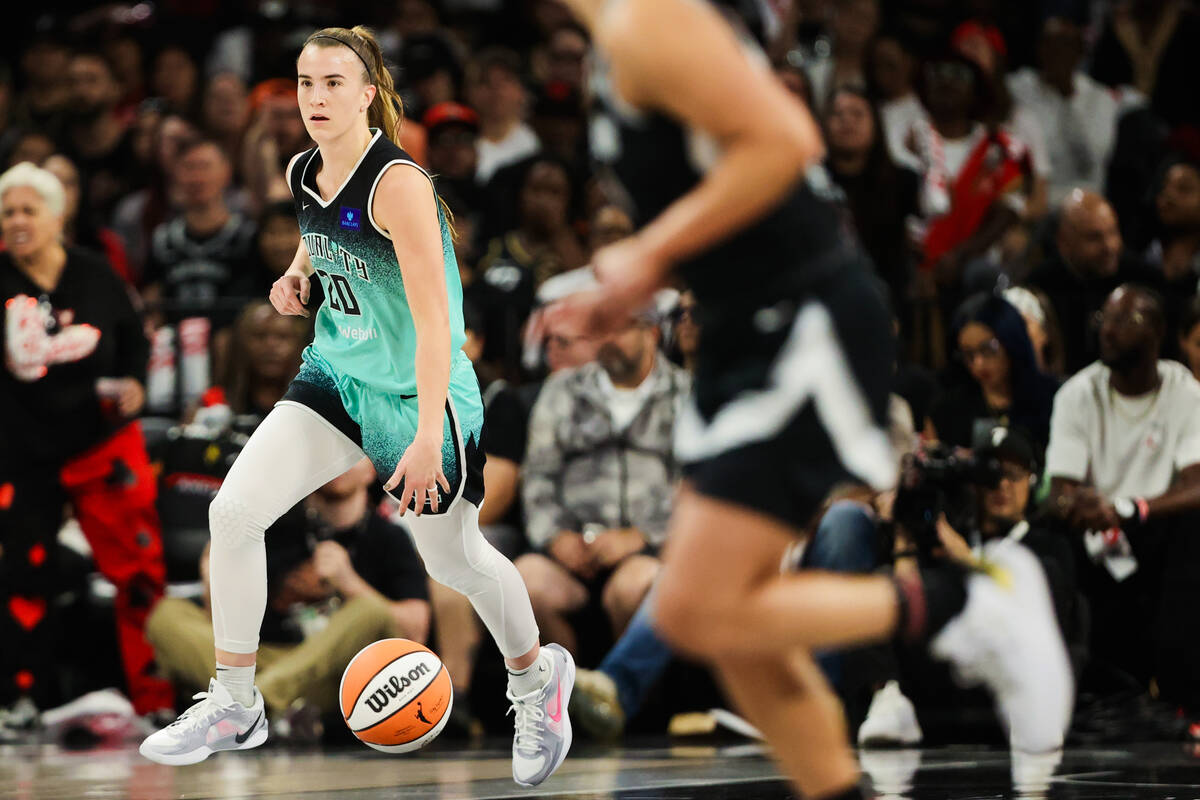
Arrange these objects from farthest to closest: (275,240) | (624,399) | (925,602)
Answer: (275,240) → (624,399) → (925,602)

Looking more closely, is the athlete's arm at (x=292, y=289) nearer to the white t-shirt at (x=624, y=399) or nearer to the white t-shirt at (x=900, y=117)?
the white t-shirt at (x=624, y=399)

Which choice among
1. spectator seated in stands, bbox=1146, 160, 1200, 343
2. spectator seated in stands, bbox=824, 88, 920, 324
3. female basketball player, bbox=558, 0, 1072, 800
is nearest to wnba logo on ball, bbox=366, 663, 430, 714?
female basketball player, bbox=558, 0, 1072, 800

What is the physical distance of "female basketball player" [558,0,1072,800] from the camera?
3.27 meters

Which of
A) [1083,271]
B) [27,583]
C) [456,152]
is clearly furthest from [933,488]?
[456,152]

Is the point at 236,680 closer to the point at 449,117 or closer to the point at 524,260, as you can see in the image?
the point at 524,260

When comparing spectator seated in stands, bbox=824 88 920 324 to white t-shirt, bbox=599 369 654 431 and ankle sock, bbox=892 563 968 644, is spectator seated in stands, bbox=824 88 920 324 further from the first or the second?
ankle sock, bbox=892 563 968 644

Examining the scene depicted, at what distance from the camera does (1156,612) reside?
700 centimetres

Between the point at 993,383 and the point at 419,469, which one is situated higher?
the point at 419,469

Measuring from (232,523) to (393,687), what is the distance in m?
0.91

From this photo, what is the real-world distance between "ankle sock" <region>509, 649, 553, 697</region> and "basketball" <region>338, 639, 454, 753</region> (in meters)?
0.28

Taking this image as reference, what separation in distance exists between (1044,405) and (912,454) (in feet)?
3.96

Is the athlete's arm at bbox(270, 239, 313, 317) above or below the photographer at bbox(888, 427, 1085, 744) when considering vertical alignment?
above

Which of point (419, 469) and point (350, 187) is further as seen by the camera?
point (350, 187)

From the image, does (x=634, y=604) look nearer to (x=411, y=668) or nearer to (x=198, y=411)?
(x=411, y=668)
